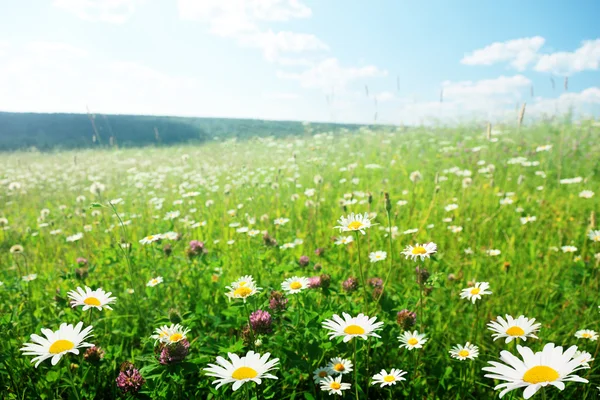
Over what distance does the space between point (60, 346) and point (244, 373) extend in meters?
0.58

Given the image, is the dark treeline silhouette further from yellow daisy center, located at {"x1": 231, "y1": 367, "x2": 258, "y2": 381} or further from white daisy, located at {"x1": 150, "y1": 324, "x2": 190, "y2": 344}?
yellow daisy center, located at {"x1": 231, "y1": 367, "x2": 258, "y2": 381}

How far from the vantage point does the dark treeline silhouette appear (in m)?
15.8

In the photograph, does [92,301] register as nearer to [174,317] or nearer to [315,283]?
[174,317]

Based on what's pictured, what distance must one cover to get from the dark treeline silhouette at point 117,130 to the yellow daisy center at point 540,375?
1467 cm

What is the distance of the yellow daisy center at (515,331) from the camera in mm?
1216

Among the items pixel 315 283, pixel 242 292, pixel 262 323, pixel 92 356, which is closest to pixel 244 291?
pixel 242 292

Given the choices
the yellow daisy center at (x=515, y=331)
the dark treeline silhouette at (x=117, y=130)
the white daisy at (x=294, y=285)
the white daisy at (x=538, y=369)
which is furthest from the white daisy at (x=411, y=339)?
the dark treeline silhouette at (x=117, y=130)

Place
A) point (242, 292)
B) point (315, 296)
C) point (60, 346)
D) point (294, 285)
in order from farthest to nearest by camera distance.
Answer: point (315, 296) < point (294, 285) < point (242, 292) < point (60, 346)

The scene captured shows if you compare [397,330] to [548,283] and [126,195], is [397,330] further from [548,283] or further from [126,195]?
[126,195]

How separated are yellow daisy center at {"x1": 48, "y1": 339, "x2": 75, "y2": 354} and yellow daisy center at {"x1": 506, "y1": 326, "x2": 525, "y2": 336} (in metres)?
1.34

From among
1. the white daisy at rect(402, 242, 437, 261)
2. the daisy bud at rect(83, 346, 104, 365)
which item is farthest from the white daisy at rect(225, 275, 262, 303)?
the white daisy at rect(402, 242, 437, 261)

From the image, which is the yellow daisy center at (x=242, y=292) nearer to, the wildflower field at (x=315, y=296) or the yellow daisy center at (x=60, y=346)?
the wildflower field at (x=315, y=296)

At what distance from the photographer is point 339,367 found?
151 centimetres

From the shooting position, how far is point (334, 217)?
3.95 meters
